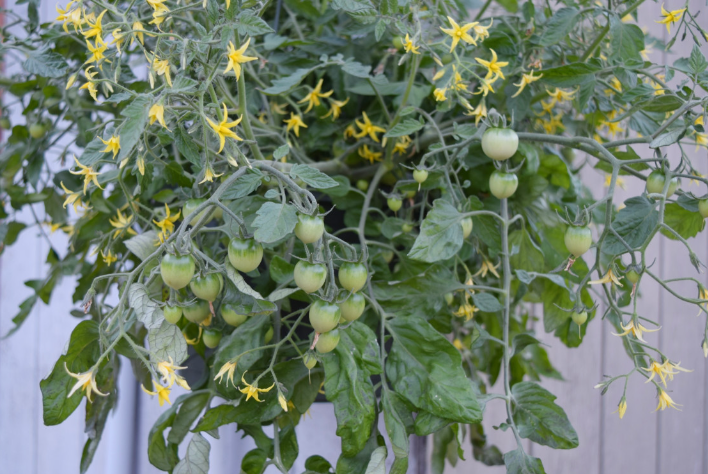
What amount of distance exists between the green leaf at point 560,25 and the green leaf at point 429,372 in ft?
0.92

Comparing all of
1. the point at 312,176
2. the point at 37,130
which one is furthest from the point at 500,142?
the point at 37,130

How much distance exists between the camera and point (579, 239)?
1.34ft

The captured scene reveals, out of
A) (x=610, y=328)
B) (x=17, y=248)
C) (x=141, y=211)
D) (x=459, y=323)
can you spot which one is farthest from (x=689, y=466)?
(x=17, y=248)

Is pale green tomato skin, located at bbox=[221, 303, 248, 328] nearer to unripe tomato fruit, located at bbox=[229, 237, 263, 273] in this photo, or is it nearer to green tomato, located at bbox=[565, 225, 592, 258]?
unripe tomato fruit, located at bbox=[229, 237, 263, 273]

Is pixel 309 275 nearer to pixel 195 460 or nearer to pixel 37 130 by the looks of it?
pixel 195 460

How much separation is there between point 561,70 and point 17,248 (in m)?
0.86

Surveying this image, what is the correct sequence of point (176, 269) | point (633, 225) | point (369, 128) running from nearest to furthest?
point (176, 269), point (633, 225), point (369, 128)

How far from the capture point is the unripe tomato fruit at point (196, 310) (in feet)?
1.39

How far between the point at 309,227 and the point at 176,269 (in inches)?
3.3

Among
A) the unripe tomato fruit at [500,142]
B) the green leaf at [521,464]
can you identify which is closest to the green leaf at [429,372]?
the green leaf at [521,464]

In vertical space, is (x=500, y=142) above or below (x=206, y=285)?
above

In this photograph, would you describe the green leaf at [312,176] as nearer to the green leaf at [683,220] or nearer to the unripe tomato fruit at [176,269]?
the unripe tomato fruit at [176,269]

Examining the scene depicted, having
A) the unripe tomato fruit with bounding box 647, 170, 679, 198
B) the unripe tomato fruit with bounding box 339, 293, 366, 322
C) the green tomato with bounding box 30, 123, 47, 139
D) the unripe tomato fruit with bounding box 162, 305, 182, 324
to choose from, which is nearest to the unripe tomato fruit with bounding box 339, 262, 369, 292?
the unripe tomato fruit with bounding box 339, 293, 366, 322

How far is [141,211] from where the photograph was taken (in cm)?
58
